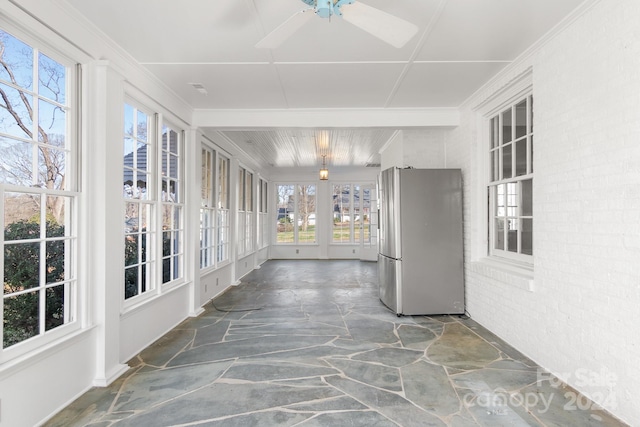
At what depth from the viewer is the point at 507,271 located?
3459 millimetres

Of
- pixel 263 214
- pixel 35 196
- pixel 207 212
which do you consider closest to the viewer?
pixel 35 196

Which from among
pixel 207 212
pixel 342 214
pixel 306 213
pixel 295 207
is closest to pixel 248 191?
pixel 207 212

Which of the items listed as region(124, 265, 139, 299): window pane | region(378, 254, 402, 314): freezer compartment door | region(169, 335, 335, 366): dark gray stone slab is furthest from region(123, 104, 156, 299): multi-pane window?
region(378, 254, 402, 314): freezer compartment door

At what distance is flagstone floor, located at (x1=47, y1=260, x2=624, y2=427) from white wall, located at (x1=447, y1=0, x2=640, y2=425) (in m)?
0.32

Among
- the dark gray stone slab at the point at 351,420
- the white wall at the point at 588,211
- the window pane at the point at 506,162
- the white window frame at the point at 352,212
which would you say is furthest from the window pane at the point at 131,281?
the white window frame at the point at 352,212

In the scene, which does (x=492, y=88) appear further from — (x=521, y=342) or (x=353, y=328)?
(x=353, y=328)

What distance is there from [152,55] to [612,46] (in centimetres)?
352

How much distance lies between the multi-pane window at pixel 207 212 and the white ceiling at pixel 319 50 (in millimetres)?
1142

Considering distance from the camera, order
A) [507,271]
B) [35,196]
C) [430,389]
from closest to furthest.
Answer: [35,196]
[430,389]
[507,271]

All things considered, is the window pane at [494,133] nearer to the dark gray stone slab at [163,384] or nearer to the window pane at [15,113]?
the dark gray stone slab at [163,384]

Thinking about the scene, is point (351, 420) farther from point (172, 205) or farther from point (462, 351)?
point (172, 205)

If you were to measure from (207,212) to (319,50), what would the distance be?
10.9ft

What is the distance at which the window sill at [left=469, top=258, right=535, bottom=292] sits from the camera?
3116mm

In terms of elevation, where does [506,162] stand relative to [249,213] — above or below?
above
